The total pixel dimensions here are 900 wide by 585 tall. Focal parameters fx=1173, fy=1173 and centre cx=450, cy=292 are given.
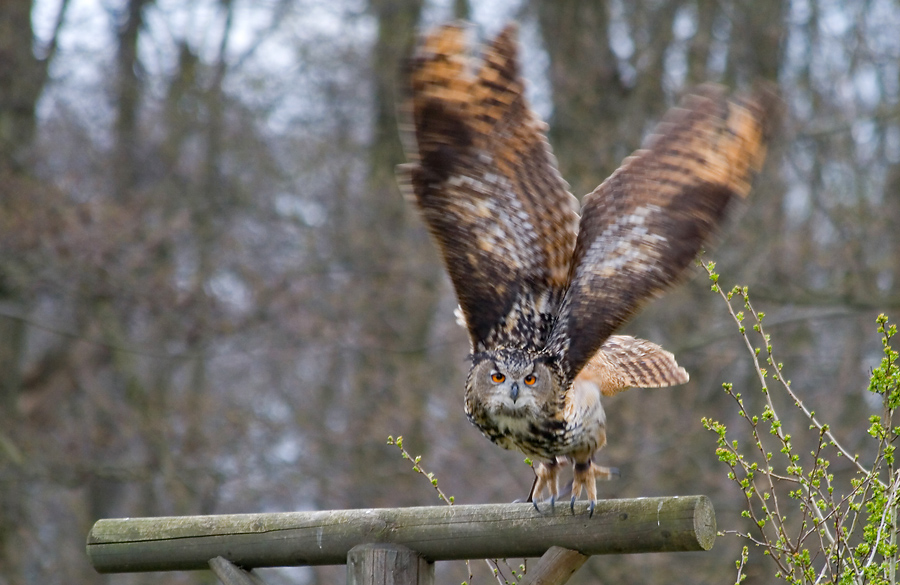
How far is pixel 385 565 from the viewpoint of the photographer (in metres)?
3.13

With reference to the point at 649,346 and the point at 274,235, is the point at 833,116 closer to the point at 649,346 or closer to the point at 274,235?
the point at 274,235

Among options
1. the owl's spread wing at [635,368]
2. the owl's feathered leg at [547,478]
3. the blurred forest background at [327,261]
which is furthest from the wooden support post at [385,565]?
the blurred forest background at [327,261]

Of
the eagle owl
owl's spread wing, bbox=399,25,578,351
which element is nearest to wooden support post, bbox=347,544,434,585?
the eagle owl

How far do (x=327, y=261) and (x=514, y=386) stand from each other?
7.64 meters

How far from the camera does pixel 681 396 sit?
9742 millimetres

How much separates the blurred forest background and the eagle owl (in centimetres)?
439

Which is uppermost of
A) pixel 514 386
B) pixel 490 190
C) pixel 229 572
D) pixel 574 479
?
pixel 490 190

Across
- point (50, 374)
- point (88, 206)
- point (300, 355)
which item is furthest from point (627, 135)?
point (50, 374)

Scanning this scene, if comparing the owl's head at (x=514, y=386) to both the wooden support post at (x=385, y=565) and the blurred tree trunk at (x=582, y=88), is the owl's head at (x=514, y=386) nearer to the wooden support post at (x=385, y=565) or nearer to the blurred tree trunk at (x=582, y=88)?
the wooden support post at (x=385, y=565)

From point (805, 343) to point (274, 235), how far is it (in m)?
5.24

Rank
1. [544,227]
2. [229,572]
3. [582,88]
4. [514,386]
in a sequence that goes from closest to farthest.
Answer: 1. [229,572]
2. [514,386]
3. [544,227]
4. [582,88]

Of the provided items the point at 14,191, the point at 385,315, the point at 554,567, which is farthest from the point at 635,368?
the point at 385,315

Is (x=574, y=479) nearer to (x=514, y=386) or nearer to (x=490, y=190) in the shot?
(x=514, y=386)

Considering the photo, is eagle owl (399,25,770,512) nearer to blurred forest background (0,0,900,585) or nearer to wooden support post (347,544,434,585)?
wooden support post (347,544,434,585)
